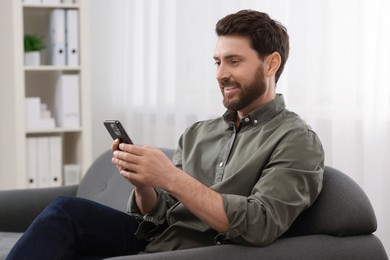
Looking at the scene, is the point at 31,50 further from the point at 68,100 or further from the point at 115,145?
the point at 115,145

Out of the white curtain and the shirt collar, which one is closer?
the shirt collar

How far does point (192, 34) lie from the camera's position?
12.5ft

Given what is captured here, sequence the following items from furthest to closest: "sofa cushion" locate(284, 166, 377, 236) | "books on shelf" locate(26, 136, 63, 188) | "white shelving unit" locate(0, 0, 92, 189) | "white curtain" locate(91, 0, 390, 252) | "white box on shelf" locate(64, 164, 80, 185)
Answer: "white box on shelf" locate(64, 164, 80, 185), "books on shelf" locate(26, 136, 63, 188), "white shelving unit" locate(0, 0, 92, 189), "white curtain" locate(91, 0, 390, 252), "sofa cushion" locate(284, 166, 377, 236)

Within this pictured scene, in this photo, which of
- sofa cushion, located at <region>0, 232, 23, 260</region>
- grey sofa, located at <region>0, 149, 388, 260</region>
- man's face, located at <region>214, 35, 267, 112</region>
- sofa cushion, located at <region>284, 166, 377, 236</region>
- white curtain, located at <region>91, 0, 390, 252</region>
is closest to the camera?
grey sofa, located at <region>0, 149, 388, 260</region>

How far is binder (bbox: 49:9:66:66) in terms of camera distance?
3893mm

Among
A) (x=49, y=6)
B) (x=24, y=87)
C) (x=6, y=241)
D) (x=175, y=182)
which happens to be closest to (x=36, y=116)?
(x=24, y=87)

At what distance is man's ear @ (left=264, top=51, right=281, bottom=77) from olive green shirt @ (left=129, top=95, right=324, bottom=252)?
0.27ft

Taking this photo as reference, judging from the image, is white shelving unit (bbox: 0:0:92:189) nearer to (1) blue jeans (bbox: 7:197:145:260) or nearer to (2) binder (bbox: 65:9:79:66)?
(2) binder (bbox: 65:9:79:66)

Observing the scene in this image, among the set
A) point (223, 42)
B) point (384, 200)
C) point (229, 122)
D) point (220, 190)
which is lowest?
point (384, 200)

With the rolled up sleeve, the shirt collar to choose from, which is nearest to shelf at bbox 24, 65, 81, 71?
the shirt collar

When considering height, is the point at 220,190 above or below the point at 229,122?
below

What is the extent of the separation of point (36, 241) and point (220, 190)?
525mm

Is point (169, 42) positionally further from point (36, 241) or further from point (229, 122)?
point (36, 241)

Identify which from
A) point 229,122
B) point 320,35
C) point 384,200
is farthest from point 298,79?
point 229,122
